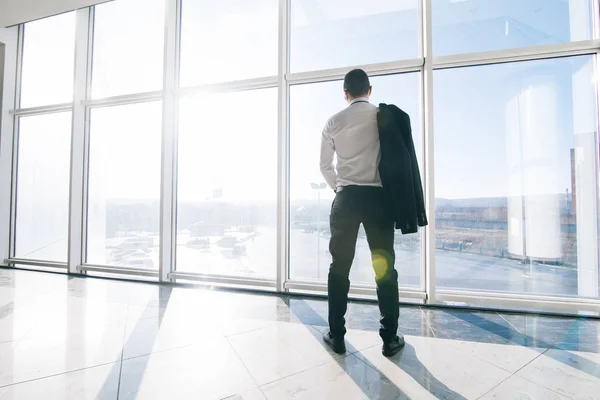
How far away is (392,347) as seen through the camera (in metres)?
1.45

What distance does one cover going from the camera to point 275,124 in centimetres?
281

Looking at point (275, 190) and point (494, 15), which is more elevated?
point (494, 15)

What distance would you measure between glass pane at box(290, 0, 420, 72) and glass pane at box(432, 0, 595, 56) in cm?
25

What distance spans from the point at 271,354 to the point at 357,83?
160cm

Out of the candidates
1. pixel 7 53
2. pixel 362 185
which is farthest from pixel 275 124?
pixel 7 53

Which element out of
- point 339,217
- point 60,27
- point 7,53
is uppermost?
point 60,27

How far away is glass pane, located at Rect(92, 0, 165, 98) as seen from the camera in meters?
3.23

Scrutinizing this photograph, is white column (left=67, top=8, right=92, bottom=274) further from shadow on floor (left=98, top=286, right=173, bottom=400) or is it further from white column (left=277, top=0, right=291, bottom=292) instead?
white column (left=277, top=0, right=291, bottom=292)

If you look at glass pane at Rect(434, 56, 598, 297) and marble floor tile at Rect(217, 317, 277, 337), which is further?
glass pane at Rect(434, 56, 598, 297)

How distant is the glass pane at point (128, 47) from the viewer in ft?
10.6

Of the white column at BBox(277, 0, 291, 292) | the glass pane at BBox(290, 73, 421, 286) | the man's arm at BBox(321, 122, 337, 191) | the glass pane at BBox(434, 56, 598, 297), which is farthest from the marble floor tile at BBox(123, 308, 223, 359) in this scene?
the glass pane at BBox(434, 56, 598, 297)

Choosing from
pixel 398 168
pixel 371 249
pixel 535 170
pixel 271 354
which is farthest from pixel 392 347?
pixel 535 170

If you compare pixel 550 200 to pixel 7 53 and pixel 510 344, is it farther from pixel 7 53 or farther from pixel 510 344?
pixel 7 53

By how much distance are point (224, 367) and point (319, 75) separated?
243cm
